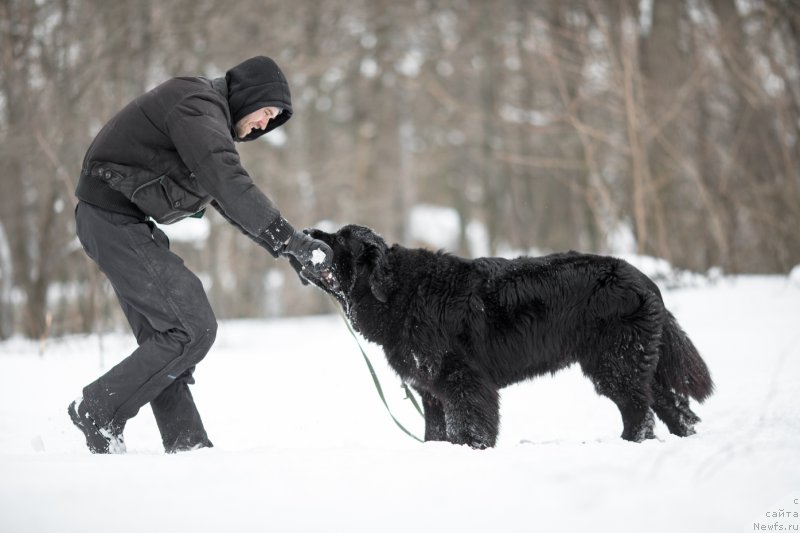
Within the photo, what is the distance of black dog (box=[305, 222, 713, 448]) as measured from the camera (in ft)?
12.3

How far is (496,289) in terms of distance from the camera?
3.91 m

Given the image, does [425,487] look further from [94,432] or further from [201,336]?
[94,432]

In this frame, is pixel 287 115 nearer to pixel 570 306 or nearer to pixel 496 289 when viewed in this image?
pixel 496 289

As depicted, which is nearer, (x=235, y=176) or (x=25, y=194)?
(x=235, y=176)

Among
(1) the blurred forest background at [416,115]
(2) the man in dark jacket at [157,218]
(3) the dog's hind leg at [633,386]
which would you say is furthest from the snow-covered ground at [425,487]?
(1) the blurred forest background at [416,115]

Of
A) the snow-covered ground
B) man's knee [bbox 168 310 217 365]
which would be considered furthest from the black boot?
man's knee [bbox 168 310 217 365]

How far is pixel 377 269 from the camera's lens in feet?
12.9

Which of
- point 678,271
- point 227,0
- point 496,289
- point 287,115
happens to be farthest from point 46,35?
point 678,271

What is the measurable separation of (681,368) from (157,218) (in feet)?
10.3

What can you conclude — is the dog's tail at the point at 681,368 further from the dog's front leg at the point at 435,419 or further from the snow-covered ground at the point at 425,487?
the dog's front leg at the point at 435,419

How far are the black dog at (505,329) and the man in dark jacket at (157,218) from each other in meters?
0.76

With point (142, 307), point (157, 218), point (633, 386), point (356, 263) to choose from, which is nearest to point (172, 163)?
point (157, 218)

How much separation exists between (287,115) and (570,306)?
6.52 feet

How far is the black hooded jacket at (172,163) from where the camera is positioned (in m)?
3.06
